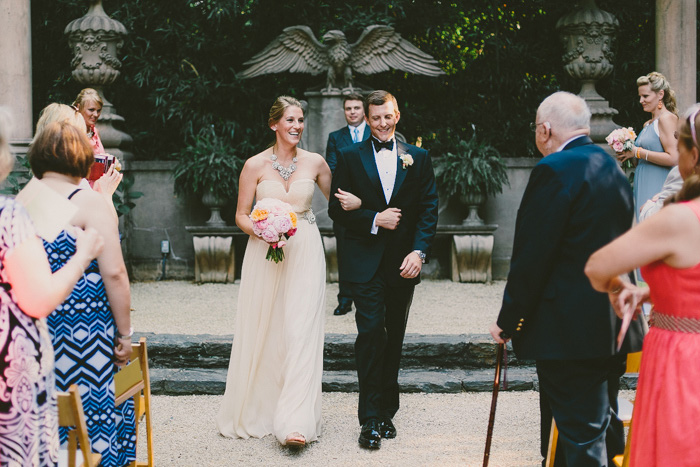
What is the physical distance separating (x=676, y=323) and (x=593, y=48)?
7.61 m

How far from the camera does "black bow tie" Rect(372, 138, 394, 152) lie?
4.37 m

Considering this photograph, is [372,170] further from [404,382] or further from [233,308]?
[233,308]

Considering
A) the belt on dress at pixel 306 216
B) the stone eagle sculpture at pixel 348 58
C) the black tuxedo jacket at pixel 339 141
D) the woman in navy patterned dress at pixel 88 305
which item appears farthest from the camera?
the stone eagle sculpture at pixel 348 58

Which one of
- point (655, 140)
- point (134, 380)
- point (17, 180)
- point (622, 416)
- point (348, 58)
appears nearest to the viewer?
point (134, 380)

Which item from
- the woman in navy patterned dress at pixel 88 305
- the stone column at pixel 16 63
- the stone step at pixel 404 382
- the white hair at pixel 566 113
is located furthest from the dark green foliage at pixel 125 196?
the white hair at pixel 566 113

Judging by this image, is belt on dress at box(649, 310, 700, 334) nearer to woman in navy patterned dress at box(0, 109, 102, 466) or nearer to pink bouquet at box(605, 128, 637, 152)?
woman in navy patterned dress at box(0, 109, 102, 466)

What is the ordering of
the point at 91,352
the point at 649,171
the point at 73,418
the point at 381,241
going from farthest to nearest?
1. the point at 649,171
2. the point at 381,241
3. the point at 91,352
4. the point at 73,418

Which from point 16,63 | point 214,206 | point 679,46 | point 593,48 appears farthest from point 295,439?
point 679,46

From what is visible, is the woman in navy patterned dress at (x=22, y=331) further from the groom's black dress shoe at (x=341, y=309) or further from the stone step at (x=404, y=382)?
the groom's black dress shoe at (x=341, y=309)

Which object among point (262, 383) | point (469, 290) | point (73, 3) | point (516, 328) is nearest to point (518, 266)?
point (516, 328)

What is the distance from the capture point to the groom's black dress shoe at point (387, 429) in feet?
14.2

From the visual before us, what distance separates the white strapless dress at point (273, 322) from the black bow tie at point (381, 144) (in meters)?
0.48

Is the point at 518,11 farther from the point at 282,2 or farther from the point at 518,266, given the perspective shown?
the point at 518,266

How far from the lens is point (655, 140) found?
6539 mm
